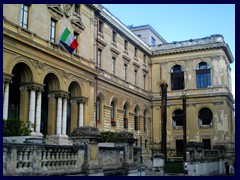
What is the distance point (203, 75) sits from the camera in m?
40.1

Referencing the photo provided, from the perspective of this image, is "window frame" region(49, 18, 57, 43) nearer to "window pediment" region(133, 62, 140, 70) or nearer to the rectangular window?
the rectangular window

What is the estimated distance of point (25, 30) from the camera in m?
20.8

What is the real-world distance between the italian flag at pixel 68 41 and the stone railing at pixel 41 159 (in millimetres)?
13086

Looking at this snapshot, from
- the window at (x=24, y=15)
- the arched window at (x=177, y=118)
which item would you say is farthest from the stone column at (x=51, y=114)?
the arched window at (x=177, y=118)

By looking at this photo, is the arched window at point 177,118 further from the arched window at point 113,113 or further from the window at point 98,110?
the window at point 98,110

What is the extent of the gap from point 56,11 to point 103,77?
25.9ft

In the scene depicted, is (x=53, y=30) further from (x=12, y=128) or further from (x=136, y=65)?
(x=136, y=65)

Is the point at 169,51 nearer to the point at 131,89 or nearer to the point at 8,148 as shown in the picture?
the point at 131,89

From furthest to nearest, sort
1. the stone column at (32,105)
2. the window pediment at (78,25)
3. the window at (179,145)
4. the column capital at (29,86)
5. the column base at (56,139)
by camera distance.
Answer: the window at (179,145), the window pediment at (78,25), the column base at (56,139), the column capital at (29,86), the stone column at (32,105)

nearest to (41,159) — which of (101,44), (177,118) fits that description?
(101,44)

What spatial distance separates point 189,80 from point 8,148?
33.5 metres

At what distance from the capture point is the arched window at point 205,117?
129ft

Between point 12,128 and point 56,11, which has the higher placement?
point 56,11

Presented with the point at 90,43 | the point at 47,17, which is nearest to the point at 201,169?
the point at 90,43
